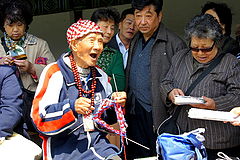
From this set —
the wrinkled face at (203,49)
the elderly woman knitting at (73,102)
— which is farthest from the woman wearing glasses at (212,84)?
the elderly woman knitting at (73,102)

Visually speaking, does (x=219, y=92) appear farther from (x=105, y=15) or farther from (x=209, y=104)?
(x=105, y=15)

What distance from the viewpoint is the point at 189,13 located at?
5.73m

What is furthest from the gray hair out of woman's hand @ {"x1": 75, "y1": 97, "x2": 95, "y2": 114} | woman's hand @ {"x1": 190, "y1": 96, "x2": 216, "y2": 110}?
woman's hand @ {"x1": 75, "y1": 97, "x2": 95, "y2": 114}

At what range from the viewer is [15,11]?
12.8 feet

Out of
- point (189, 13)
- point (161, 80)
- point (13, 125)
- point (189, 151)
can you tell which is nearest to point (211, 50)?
point (161, 80)

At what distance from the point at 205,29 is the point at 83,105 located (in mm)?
1233

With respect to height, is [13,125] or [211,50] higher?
[211,50]

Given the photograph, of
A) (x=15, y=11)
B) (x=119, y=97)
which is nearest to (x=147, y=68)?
(x=119, y=97)

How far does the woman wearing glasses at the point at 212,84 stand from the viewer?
333 centimetres

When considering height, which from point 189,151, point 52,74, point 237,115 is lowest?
point 189,151

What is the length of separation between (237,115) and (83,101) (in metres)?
1.09

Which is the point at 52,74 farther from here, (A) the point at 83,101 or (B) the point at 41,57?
(B) the point at 41,57

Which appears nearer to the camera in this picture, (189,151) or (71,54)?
(189,151)

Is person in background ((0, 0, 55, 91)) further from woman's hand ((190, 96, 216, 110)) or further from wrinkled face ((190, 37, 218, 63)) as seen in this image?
woman's hand ((190, 96, 216, 110))
